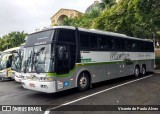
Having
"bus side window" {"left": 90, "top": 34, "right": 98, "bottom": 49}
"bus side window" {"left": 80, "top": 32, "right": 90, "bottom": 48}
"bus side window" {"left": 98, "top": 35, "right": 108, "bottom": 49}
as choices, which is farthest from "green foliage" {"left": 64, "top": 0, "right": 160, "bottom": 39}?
"bus side window" {"left": 80, "top": 32, "right": 90, "bottom": 48}

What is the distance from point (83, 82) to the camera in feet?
35.9

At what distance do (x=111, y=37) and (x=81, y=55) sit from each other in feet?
11.3

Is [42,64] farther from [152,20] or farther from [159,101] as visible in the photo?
[152,20]

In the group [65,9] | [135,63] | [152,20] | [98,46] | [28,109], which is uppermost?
[65,9]

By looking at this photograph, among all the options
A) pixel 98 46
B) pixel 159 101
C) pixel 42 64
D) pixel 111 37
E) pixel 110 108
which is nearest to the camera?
pixel 110 108

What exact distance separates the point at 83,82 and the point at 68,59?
5.73 feet

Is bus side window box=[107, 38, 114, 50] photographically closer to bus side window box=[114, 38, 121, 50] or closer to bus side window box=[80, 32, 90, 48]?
bus side window box=[114, 38, 121, 50]

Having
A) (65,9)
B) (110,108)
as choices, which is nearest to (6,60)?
(110,108)

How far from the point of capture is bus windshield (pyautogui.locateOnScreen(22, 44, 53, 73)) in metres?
9.25

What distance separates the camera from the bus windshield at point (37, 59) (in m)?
9.25

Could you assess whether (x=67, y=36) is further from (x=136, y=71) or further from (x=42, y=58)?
(x=136, y=71)

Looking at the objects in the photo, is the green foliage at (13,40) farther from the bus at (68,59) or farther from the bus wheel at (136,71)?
the bus at (68,59)

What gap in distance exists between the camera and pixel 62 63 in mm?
9516

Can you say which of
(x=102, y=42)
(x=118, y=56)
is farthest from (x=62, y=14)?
(x=102, y=42)
